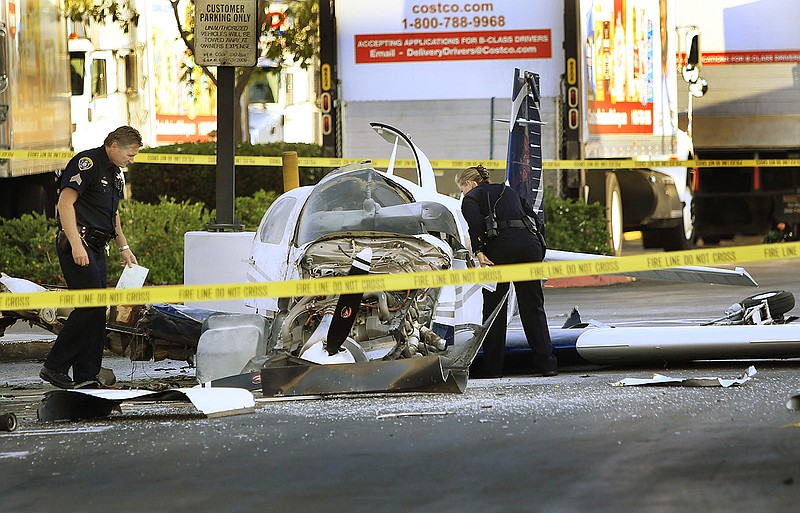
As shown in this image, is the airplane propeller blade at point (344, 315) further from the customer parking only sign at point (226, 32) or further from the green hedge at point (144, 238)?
the green hedge at point (144, 238)

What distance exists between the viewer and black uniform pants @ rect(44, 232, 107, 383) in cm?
850

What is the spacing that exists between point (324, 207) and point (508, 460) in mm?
2987

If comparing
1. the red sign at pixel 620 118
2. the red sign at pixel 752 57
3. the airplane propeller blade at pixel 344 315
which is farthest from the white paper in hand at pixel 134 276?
the red sign at pixel 752 57

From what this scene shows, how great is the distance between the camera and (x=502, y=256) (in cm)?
919

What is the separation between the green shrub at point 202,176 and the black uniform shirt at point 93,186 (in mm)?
8937

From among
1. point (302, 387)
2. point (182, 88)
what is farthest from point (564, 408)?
point (182, 88)

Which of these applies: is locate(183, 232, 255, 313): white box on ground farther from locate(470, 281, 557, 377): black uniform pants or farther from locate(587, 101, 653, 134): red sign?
locate(587, 101, 653, 134): red sign

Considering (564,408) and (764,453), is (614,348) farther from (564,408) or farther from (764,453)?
(764,453)

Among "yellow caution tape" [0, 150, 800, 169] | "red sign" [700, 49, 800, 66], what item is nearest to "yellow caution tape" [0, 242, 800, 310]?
"yellow caution tape" [0, 150, 800, 169]

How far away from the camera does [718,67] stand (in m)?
19.8

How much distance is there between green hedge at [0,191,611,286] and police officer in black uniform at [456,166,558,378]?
5556mm

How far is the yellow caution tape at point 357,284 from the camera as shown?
23.9ft

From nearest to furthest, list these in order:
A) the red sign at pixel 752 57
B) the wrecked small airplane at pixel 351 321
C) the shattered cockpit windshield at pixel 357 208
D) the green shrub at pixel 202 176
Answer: the wrecked small airplane at pixel 351 321, the shattered cockpit windshield at pixel 357 208, the green shrub at pixel 202 176, the red sign at pixel 752 57

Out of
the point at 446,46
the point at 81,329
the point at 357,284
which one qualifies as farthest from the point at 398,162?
the point at 357,284
